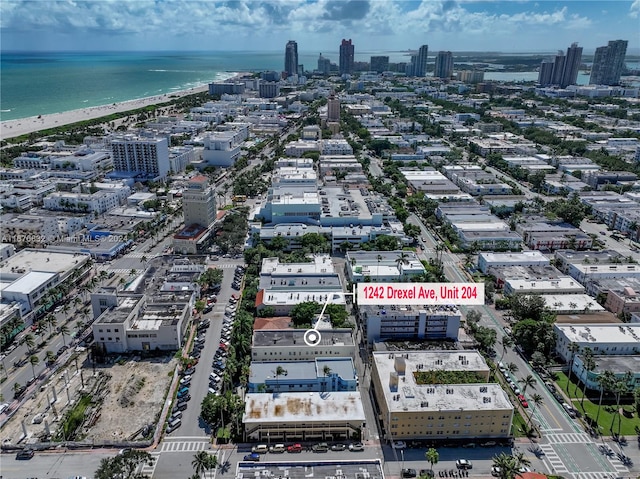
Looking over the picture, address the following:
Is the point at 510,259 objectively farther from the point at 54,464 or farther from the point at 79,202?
the point at 79,202

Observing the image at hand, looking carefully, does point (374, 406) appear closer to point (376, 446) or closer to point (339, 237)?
point (376, 446)

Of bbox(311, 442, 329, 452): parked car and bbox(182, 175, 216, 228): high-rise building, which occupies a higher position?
bbox(182, 175, 216, 228): high-rise building

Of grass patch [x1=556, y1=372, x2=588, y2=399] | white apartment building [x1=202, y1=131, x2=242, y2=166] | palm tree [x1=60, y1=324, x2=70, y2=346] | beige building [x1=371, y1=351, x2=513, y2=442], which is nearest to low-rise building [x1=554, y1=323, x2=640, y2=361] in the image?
grass patch [x1=556, y1=372, x2=588, y2=399]

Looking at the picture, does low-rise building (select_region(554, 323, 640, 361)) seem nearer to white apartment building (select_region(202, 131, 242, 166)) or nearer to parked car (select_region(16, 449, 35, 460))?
parked car (select_region(16, 449, 35, 460))

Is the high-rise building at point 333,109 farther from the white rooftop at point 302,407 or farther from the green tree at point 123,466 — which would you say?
the green tree at point 123,466

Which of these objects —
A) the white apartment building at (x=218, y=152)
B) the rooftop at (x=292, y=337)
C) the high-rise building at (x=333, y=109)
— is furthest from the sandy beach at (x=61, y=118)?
the rooftop at (x=292, y=337)

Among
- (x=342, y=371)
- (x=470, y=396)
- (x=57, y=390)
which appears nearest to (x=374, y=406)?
(x=342, y=371)
